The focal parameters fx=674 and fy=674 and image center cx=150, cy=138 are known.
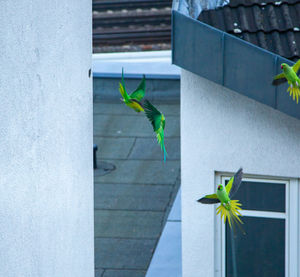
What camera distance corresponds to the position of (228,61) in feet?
21.3

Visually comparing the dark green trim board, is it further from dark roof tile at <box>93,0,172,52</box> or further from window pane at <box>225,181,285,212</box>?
dark roof tile at <box>93,0,172,52</box>

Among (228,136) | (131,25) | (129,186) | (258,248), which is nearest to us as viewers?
(228,136)

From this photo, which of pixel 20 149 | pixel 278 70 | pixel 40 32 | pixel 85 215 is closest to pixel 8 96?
pixel 20 149

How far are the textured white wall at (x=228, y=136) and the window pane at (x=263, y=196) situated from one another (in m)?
0.20

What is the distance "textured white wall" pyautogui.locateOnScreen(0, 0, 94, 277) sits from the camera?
386 cm

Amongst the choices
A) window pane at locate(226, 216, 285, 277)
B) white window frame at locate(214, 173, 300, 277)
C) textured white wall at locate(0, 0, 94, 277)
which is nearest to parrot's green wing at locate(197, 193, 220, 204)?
textured white wall at locate(0, 0, 94, 277)

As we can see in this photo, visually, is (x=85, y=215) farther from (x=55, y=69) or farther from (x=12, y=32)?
(x=12, y=32)

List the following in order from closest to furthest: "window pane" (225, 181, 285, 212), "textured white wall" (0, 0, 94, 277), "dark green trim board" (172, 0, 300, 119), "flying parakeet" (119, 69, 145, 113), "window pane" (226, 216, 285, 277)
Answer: "flying parakeet" (119, 69, 145, 113)
"textured white wall" (0, 0, 94, 277)
"dark green trim board" (172, 0, 300, 119)
"window pane" (225, 181, 285, 212)
"window pane" (226, 216, 285, 277)

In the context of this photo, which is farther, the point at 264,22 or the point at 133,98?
the point at 264,22

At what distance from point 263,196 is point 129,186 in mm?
6643

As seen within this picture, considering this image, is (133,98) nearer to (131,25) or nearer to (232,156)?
(232,156)

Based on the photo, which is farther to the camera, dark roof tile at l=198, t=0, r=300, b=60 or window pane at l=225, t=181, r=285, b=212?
window pane at l=225, t=181, r=285, b=212

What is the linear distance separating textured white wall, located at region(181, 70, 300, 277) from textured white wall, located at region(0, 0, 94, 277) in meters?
1.84

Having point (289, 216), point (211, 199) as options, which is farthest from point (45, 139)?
point (289, 216)
